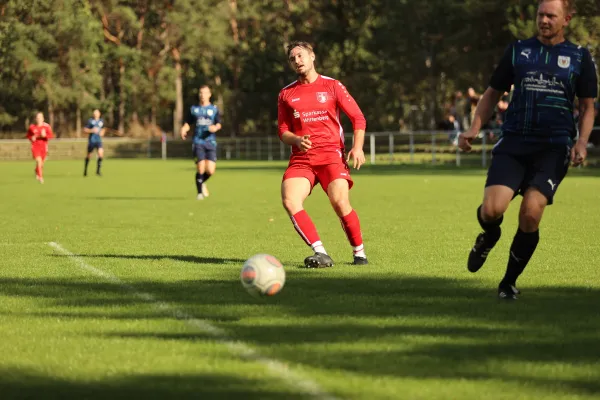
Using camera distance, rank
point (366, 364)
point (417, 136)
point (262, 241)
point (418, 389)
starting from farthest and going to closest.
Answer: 1. point (417, 136)
2. point (262, 241)
3. point (366, 364)
4. point (418, 389)

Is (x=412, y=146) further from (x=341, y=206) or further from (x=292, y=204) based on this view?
(x=292, y=204)

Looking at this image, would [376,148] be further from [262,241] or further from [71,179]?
[262,241]

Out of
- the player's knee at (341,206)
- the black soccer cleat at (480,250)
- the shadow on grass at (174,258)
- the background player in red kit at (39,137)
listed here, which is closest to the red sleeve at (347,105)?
the player's knee at (341,206)

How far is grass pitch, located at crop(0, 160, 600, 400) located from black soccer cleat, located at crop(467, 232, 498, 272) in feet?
0.77

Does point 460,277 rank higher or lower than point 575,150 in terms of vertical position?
lower

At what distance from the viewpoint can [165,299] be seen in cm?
862

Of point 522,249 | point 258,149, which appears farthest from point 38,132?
point 522,249

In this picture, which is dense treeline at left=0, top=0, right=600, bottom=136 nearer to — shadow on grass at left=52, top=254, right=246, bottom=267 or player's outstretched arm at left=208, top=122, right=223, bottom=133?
player's outstretched arm at left=208, top=122, right=223, bottom=133

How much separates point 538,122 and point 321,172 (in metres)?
3.09

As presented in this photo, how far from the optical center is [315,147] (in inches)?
427

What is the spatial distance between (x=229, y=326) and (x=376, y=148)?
44.4 m

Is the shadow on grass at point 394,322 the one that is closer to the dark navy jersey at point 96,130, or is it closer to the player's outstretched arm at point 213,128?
the player's outstretched arm at point 213,128

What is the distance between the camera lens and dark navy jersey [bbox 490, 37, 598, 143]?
8.09m

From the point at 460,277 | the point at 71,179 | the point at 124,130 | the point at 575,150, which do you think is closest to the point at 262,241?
the point at 460,277
